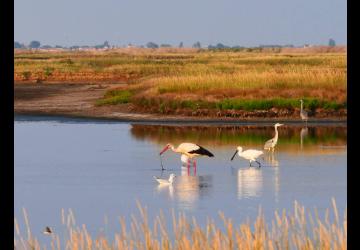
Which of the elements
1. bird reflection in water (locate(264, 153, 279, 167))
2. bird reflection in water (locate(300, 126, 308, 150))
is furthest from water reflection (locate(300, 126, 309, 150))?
bird reflection in water (locate(264, 153, 279, 167))

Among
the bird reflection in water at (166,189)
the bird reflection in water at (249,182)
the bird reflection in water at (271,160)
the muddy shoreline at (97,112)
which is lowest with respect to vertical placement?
the bird reflection in water at (166,189)

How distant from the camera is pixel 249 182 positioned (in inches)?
496

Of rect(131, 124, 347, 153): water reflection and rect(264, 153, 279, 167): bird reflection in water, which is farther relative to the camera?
rect(131, 124, 347, 153): water reflection

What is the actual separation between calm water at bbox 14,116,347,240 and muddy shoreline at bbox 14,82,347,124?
7.48ft

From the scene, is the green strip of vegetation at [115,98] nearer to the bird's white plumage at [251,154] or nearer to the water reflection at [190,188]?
the bird's white plumage at [251,154]

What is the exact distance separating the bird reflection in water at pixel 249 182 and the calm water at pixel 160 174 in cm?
1

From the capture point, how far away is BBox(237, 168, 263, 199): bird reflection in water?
1148 centimetres

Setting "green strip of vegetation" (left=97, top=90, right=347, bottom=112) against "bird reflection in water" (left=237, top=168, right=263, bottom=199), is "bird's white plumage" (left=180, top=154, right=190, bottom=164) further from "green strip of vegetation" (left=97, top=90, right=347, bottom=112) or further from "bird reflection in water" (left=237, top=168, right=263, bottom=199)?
"green strip of vegetation" (left=97, top=90, right=347, bottom=112)

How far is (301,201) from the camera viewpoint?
10812 millimetres

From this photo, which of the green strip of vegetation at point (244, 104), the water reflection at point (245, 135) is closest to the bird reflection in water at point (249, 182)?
the water reflection at point (245, 135)

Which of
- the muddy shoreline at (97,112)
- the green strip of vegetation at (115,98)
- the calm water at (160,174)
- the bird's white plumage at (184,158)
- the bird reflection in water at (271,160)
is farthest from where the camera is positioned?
the green strip of vegetation at (115,98)

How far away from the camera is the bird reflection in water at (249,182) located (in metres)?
11.5

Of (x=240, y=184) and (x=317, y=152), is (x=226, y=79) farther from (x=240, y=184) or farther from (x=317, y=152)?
(x=240, y=184)
